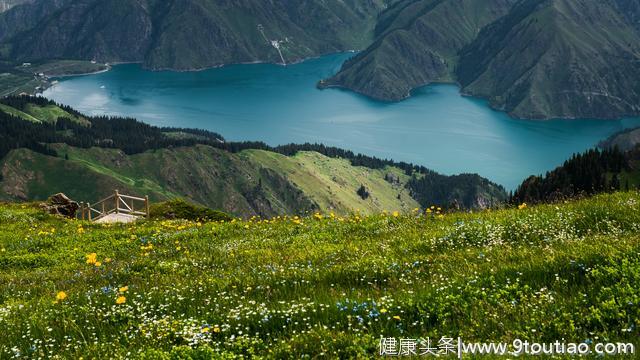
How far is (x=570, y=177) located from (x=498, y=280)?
572 ft

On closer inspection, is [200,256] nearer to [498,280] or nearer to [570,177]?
[498,280]

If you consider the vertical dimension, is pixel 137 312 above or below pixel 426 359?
below

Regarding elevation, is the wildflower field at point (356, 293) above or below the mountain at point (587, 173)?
above

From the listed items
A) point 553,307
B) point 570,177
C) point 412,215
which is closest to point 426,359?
point 553,307

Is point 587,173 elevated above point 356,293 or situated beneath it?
situated beneath

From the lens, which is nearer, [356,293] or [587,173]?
[356,293]

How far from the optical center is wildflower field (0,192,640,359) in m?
7.56

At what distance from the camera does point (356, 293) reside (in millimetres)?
9625

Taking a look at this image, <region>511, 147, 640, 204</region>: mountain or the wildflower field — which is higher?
the wildflower field

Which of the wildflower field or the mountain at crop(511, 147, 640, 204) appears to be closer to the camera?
the wildflower field

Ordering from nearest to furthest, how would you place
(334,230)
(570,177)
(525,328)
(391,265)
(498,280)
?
(525,328)
(498,280)
(391,265)
(334,230)
(570,177)

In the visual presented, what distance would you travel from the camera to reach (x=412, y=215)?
18047mm

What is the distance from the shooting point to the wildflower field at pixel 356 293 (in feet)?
24.8

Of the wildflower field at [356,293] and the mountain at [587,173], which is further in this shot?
the mountain at [587,173]
